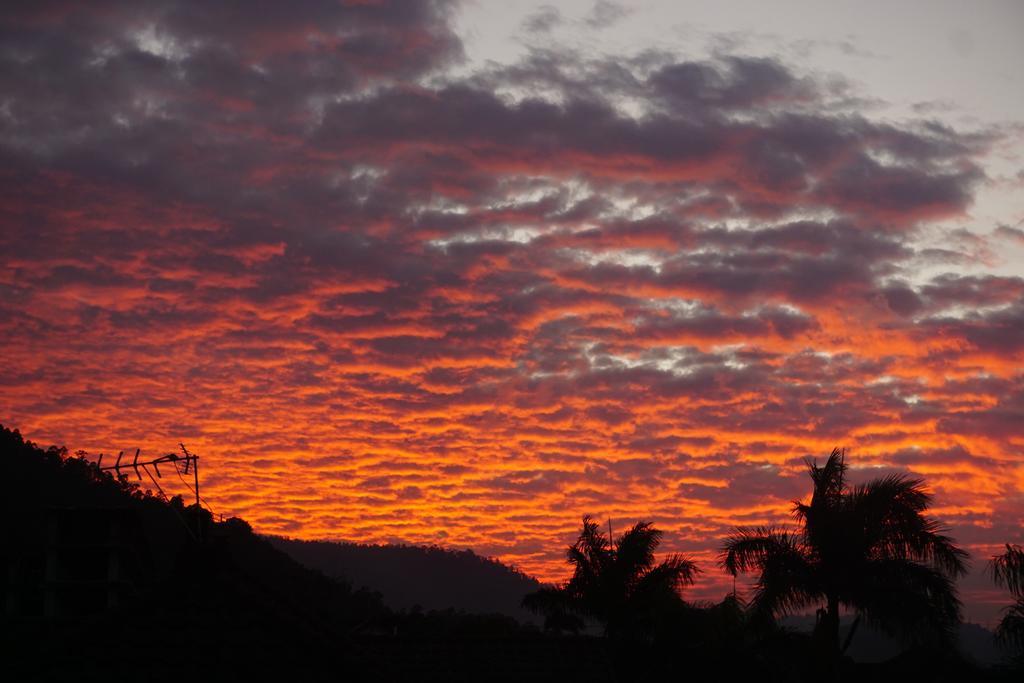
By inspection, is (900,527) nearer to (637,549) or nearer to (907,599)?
(907,599)

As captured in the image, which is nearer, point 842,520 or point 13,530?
point 842,520

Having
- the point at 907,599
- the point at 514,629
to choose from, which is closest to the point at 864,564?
the point at 907,599

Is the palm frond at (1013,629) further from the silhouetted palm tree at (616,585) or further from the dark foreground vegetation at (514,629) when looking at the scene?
the silhouetted palm tree at (616,585)

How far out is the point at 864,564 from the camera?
1287 inches

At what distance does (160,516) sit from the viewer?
93750 millimetres

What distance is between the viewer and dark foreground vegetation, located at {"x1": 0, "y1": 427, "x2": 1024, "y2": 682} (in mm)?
15984

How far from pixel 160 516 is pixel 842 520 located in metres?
74.0

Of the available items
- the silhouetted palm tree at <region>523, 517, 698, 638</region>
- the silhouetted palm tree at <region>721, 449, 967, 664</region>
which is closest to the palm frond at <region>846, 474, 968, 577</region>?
the silhouetted palm tree at <region>721, 449, 967, 664</region>

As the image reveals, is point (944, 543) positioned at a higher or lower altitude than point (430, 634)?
higher

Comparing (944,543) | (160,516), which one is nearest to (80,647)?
(944,543)

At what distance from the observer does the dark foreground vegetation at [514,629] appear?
15984mm

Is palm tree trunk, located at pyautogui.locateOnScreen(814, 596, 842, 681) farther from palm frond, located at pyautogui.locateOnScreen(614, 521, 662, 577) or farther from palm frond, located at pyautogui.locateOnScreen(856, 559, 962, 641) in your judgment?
palm frond, located at pyautogui.locateOnScreen(614, 521, 662, 577)

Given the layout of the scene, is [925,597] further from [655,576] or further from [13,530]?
[13,530]

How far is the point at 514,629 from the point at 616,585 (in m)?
8.49
